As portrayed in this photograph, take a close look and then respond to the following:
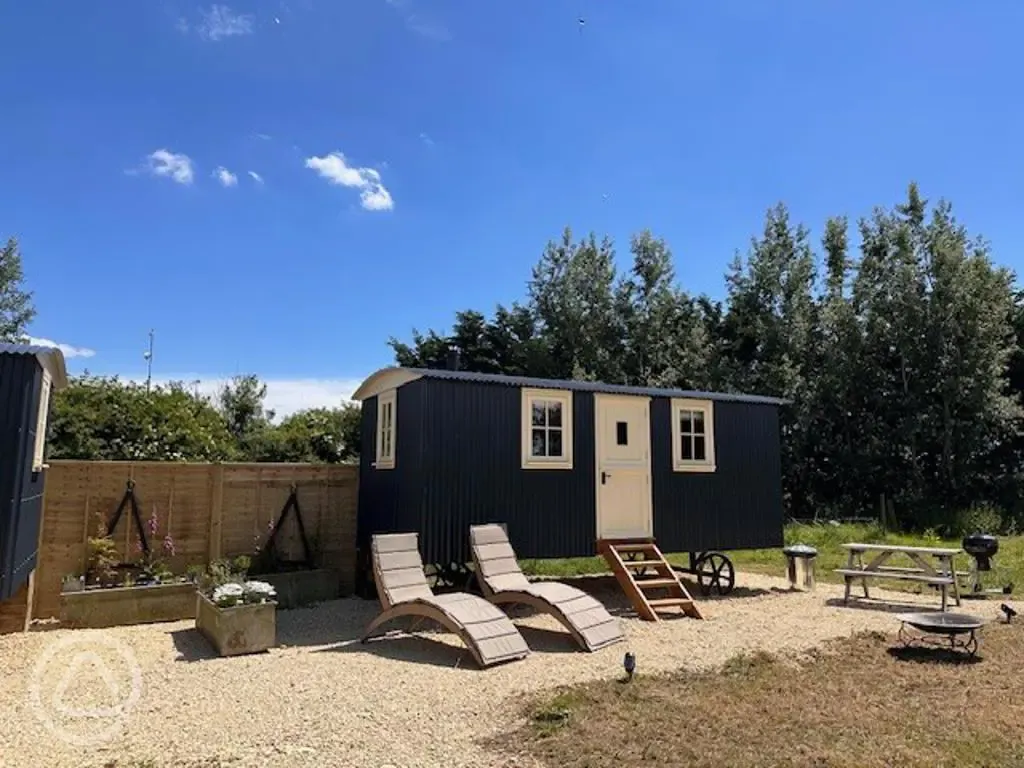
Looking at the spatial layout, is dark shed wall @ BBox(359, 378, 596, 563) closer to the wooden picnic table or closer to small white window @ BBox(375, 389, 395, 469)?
small white window @ BBox(375, 389, 395, 469)

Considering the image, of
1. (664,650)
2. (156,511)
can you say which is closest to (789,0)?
(664,650)

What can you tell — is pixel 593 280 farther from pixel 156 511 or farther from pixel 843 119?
pixel 156 511

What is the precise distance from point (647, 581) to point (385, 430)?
421 centimetres

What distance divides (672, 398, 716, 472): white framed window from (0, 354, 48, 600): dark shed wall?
804 cm

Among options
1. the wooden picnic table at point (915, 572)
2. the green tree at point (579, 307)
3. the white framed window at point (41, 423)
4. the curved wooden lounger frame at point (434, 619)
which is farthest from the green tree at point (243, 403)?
the wooden picnic table at point (915, 572)

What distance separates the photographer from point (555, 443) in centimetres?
939

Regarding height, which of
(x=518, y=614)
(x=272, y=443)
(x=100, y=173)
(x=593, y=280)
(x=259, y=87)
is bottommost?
(x=518, y=614)

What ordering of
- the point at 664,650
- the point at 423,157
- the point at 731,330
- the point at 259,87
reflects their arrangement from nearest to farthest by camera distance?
the point at 664,650, the point at 259,87, the point at 423,157, the point at 731,330

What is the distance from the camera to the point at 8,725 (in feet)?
14.7

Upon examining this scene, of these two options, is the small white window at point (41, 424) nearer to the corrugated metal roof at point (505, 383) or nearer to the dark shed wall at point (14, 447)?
the dark shed wall at point (14, 447)

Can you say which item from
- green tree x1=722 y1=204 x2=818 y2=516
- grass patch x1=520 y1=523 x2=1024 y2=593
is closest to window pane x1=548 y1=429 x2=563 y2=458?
grass patch x1=520 y1=523 x2=1024 y2=593

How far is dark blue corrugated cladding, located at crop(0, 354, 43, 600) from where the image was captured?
566 cm

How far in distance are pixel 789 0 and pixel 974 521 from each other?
52.0 ft

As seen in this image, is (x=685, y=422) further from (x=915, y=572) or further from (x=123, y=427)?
(x=123, y=427)
